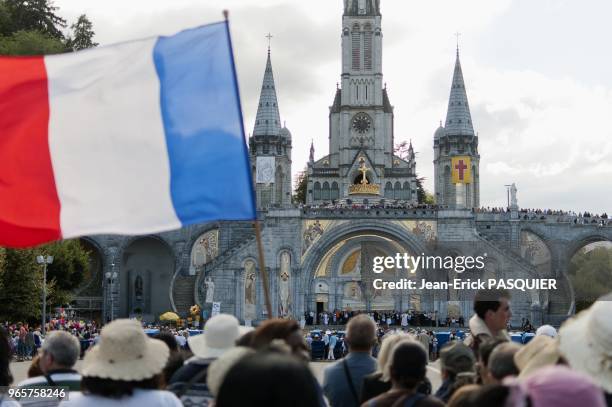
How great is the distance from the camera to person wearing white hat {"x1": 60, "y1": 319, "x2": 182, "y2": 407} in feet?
16.8

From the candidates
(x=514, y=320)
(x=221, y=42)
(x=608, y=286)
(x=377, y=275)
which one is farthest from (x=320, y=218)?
(x=221, y=42)

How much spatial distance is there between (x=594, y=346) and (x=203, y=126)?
12.9 ft

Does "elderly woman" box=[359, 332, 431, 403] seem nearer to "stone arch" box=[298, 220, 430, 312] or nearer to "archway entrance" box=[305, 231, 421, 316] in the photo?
"stone arch" box=[298, 220, 430, 312]

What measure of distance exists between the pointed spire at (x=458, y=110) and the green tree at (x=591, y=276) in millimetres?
12799

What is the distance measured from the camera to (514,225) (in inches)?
2232

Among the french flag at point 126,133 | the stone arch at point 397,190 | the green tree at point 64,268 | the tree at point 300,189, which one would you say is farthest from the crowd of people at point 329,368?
the tree at point 300,189

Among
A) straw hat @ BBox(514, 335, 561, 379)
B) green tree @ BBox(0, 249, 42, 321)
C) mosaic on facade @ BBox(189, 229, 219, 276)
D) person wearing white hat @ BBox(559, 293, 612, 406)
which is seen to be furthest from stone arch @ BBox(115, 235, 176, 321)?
person wearing white hat @ BBox(559, 293, 612, 406)

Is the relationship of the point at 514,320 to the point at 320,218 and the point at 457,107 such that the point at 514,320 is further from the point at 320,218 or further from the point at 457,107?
the point at 457,107

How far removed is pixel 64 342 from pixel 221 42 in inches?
105

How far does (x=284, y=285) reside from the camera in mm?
51688

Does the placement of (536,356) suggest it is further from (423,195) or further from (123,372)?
(423,195)

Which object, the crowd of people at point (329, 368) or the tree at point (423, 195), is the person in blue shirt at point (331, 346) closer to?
the crowd of people at point (329, 368)

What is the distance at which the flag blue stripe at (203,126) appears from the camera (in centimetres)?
728

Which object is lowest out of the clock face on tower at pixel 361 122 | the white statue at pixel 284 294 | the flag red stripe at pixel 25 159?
the white statue at pixel 284 294
